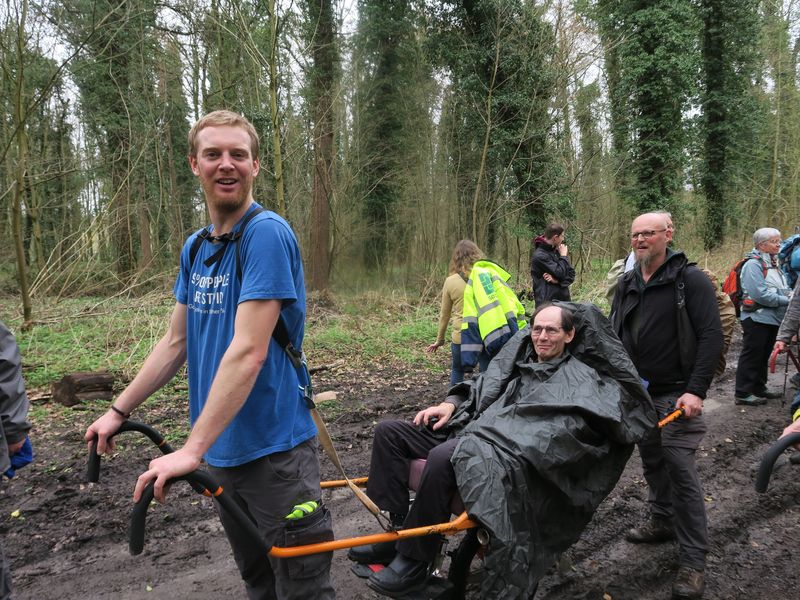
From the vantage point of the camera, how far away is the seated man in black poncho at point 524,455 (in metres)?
2.50

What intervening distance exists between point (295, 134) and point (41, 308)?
293 inches

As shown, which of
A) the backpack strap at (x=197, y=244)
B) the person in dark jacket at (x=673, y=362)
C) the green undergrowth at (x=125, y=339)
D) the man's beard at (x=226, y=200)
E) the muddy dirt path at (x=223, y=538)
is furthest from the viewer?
the green undergrowth at (x=125, y=339)

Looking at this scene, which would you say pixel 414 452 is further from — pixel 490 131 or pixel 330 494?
pixel 490 131

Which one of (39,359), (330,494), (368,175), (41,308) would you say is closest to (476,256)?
(330,494)

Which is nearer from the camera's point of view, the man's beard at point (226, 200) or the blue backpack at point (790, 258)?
the man's beard at point (226, 200)

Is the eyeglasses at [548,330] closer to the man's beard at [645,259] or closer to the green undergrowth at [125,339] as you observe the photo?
the man's beard at [645,259]

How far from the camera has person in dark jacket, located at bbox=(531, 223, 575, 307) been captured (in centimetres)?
729

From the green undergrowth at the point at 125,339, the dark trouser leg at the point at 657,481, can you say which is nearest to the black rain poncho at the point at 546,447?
the dark trouser leg at the point at 657,481

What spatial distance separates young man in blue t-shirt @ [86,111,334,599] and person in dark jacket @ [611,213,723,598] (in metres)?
2.16

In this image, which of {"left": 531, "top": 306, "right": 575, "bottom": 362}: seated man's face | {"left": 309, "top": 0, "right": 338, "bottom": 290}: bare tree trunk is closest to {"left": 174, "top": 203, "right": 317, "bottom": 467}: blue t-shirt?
{"left": 531, "top": 306, "right": 575, "bottom": 362}: seated man's face

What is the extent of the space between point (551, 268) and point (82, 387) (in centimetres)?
613

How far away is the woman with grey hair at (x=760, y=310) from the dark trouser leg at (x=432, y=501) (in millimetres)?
5363

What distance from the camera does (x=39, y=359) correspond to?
24.5 feet

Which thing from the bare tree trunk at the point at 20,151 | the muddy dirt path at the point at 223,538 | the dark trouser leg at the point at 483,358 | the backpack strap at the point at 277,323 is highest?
the bare tree trunk at the point at 20,151
